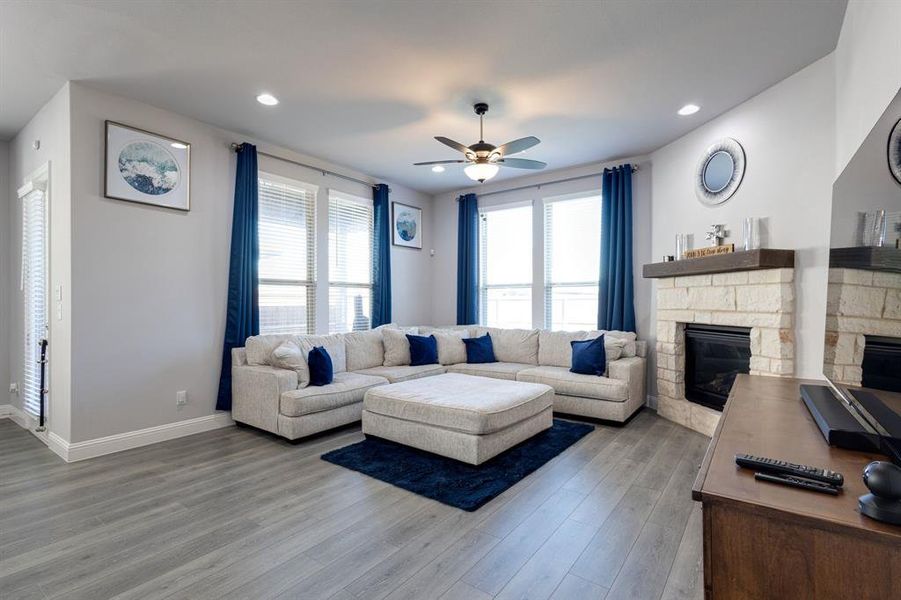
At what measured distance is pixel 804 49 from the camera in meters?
2.80

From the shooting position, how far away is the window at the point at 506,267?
5.80 meters

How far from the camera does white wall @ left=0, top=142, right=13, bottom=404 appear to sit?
4.41 metres

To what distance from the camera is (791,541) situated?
3.04 feet

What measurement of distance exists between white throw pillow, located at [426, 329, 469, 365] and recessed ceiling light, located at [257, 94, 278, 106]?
9.96 feet

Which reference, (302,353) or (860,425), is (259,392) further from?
(860,425)

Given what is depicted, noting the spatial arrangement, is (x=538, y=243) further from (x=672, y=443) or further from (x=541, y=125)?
(x=672, y=443)

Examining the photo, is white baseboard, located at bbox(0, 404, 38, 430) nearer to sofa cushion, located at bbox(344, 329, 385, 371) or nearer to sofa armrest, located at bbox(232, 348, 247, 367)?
sofa armrest, located at bbox(232, 348, 247, 367)

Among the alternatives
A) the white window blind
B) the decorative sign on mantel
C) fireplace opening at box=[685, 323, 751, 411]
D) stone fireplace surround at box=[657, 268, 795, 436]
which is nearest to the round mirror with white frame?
the decorative sign on mantel

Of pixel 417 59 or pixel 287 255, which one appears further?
pixel 287 255

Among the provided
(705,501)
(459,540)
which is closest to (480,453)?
(459,540)

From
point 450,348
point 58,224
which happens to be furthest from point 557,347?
point 58,224

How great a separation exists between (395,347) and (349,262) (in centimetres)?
126

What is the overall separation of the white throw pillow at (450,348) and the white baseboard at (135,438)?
2.35m

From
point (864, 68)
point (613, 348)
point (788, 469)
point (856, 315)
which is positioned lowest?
point (613, 348)
